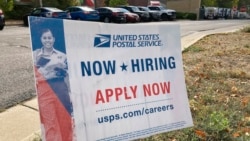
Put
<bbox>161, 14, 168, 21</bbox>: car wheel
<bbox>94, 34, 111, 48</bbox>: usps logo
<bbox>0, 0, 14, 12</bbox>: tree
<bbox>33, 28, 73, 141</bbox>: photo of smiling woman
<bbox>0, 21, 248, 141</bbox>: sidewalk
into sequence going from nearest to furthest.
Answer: <bbox>33, 28, 73, 141</bbox>: photo of smiling woman
<bbox>94, 34, 111, 48</bbox>: usps logo
<bbox>0, 21, 248, 141</bbox>: sidewalk
<bbox>0, 0, 14, 12</bbox>: tree
<bbox>161, 14, 168, 21</bbox>: car wheel

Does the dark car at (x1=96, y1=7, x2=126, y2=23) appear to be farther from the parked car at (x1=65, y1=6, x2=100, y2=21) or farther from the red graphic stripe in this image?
the red graphic stripe

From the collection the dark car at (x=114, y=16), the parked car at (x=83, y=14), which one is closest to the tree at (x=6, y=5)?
the parked car at (x=83, y=14)

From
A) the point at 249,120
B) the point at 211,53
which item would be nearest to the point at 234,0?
the point at 211,53

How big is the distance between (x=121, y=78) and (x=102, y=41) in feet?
1.16

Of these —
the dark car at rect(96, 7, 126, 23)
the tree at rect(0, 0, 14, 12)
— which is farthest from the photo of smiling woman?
the tree at rect(0, 0, 14, 12)

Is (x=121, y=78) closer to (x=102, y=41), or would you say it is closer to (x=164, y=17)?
(x=102, y=41)

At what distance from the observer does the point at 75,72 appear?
2779 mm

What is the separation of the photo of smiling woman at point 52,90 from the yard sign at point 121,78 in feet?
0.09

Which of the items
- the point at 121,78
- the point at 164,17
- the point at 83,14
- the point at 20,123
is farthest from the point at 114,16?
the point at 121,78

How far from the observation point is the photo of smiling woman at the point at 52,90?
266 centimetres

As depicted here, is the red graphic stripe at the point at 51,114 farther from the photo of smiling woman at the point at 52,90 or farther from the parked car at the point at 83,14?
the parked car at the point at 83,14

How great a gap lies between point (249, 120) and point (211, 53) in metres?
5.61

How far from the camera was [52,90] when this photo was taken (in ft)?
8.82

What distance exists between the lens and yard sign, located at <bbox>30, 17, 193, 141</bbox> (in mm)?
2779
